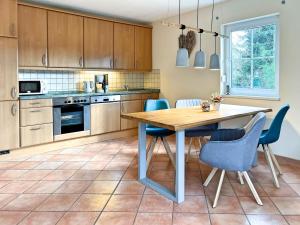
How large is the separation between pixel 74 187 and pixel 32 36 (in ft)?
8.33

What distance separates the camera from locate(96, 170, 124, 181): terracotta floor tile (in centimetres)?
304

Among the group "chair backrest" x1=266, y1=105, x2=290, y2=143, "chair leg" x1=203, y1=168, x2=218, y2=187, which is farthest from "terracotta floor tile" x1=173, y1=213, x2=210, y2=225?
"chair backrest" x1=266, y1=105, x2=290, y2=143

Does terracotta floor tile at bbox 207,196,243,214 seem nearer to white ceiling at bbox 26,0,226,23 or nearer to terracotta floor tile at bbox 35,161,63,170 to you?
terracotta floor tile at bbox 35,161,63,170

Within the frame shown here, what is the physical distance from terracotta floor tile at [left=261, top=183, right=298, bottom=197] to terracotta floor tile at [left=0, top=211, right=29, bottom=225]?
2241 mm

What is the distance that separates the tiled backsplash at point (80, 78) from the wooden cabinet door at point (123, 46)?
0.34 metres

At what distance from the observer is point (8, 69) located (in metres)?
3.68

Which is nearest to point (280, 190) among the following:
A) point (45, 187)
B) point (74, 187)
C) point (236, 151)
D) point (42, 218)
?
point (236, 151)

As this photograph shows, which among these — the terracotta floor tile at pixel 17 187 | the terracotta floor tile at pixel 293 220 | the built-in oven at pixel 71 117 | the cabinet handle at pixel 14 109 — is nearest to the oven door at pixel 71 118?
the built-in oven at pixel 71 117

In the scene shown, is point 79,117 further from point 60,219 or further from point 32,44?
point 60,219

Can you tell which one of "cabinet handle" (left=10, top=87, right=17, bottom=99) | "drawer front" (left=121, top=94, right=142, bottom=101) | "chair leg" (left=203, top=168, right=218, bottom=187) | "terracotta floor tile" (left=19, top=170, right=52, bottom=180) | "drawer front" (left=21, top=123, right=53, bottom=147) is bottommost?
"terracotta floor tile" (left=19, top=170, right=52, bottom=180)

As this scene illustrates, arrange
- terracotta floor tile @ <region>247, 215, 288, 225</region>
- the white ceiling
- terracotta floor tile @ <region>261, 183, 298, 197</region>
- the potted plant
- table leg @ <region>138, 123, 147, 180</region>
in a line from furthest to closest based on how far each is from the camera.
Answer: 1. the white ceiling
2. the potted plant
3. table leg @ <region>138, 123, 147, 180</region>
4. terracotta floor tile @ <region>261, 183, 298, 197</region>
5. terracotta floor tile @ <region>247, 215, 288, 225</region>

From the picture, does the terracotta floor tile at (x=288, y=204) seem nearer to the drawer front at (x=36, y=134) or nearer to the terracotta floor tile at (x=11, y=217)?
the terracotta floor tile at (x=11, y=217)

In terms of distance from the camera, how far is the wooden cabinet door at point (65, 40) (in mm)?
A: 4309

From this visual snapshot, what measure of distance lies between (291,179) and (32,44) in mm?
3964
